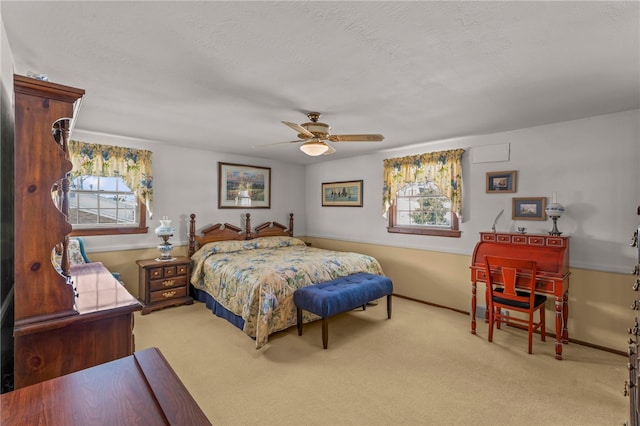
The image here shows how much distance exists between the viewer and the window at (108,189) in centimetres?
400

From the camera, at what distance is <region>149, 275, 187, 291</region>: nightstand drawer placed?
4.09 metres

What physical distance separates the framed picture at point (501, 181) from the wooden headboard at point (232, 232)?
12.3 feet

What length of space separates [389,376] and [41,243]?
2.57m

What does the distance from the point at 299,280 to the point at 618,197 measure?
11.4ft

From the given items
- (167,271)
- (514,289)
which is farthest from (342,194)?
(514,289)

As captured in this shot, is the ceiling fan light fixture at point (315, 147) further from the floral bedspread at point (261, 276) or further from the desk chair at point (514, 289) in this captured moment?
the desk chair at point (514, 289)

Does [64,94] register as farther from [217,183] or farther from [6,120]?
[217,183]

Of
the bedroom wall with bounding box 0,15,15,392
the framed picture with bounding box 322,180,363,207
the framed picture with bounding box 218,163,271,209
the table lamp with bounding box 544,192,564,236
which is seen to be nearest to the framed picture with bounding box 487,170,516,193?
the table lamp with bounding box 544,192,564,236

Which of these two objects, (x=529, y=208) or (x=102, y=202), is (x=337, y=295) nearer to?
(x=529, y=208)

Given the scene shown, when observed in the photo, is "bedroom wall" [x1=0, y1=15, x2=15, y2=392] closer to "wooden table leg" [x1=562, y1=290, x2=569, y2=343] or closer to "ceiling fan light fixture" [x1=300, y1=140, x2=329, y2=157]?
"ceiling fan light fixture" [x1=300, y1=140, x2=329, y2=157]

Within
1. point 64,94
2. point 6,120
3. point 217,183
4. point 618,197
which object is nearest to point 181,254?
point 217,183

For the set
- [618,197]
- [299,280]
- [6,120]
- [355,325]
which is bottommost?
[355,325]

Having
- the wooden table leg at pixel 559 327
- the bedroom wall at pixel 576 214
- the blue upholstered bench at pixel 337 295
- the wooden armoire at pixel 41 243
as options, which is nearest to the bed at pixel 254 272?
the blue upholstered bench at pixel 337 295

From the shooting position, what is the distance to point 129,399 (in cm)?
88
